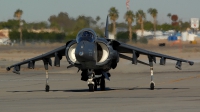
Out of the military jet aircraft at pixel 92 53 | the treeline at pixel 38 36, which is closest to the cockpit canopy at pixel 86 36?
the military jet aircraft at pixel 92 53

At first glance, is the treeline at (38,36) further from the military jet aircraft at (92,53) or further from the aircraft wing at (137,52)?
the military jet aircraft at (92,53)

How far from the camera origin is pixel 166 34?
158 metres

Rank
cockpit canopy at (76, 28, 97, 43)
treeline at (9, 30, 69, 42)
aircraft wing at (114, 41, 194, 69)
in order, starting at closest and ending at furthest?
cockpit canopy at (76, 28, 97, 43) → aircraft wing at (114, 41, 194, 69) → treeline at (9, 30, 69, 42)

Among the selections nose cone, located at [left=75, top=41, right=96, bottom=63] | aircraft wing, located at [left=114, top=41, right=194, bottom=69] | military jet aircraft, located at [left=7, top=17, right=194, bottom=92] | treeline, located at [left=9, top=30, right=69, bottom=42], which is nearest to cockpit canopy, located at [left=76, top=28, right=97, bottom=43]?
military jet aircraft, located at [left=7, top=17, right=194, bottom=92]

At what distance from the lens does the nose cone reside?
2196cm

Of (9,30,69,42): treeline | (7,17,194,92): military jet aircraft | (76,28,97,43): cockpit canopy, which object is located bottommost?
(7,17,194,92): military jet aircraft

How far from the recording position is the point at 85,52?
22.0 metres

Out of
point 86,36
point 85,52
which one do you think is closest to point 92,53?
point 85,52

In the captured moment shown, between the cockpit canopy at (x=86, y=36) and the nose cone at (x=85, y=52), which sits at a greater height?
the cockpit canopy at (x=86, y=36)

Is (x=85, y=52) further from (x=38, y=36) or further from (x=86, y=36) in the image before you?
(x=38, y=36)

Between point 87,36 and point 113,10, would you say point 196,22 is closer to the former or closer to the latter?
point 113,10

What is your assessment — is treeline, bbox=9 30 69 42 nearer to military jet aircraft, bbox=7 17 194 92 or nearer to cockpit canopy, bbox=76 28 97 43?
military jet aircraft, bbox=7 17 194 92

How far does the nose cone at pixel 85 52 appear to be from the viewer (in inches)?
865

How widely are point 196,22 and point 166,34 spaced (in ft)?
269
